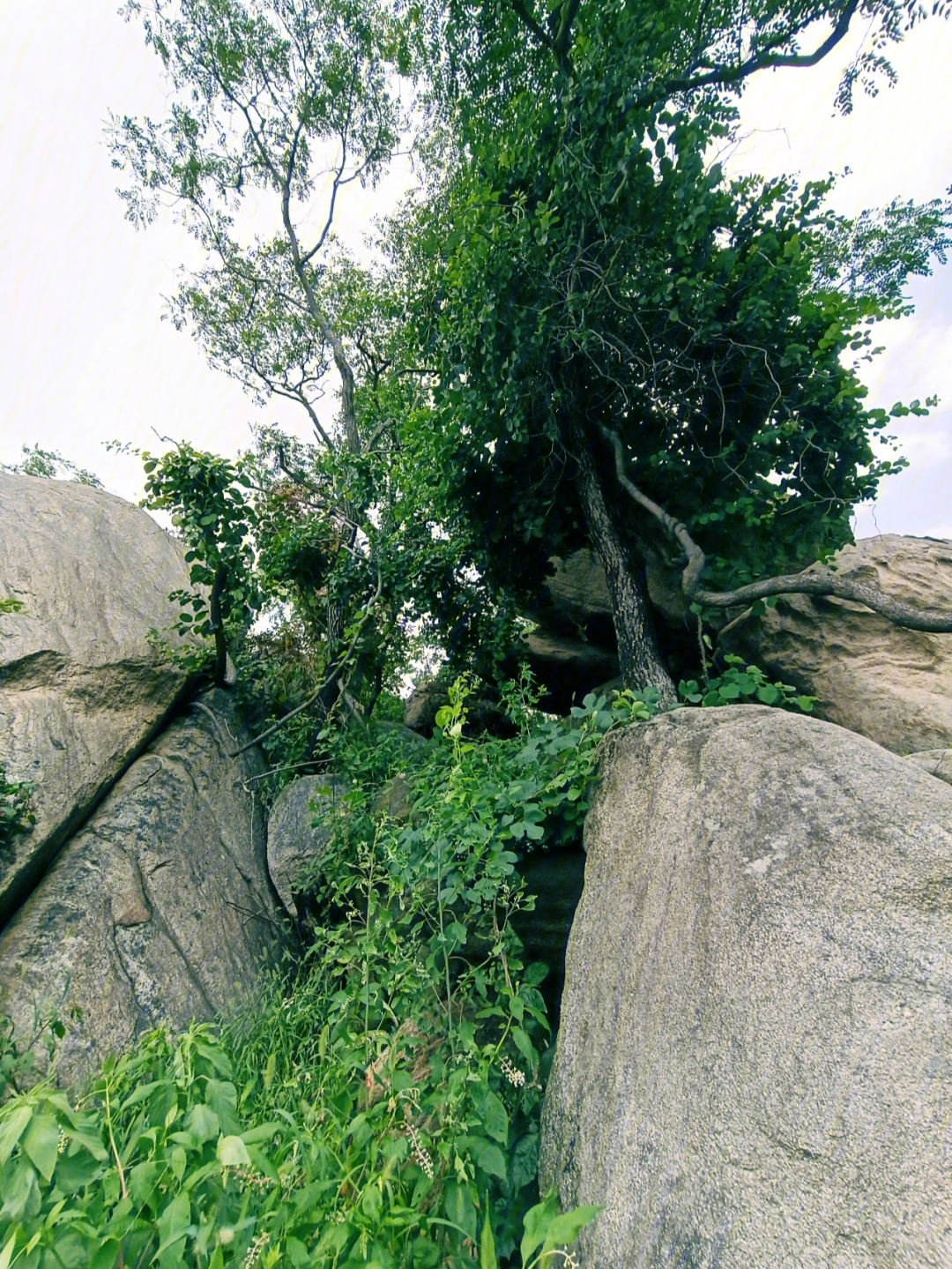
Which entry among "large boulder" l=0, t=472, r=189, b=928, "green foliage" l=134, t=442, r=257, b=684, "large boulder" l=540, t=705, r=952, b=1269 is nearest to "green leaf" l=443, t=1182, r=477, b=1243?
"large boulder" l=540, t=705, r=952, b=1269

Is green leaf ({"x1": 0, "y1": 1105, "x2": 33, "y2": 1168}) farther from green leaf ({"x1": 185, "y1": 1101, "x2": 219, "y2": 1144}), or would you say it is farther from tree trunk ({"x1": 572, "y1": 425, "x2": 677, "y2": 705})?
tree trunk ({"x1": 572, "y1": 425, "x2": 677, "y2": 705})

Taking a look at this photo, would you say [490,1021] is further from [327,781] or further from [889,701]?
[889,701]

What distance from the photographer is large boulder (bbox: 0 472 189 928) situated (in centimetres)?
Answer: 510

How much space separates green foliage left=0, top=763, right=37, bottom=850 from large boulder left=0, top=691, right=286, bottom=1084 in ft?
1.33

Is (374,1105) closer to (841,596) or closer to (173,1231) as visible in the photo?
(173,1231)

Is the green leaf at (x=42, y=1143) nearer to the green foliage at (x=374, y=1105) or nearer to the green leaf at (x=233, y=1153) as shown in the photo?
the green foliage at (x=374, y=1105)

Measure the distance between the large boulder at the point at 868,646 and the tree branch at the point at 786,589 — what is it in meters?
0.30

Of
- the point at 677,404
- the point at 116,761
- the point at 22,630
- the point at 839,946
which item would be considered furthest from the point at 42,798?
the point at 677,404

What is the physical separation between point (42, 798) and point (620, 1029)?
169 inches

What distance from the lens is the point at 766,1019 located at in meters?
1.93

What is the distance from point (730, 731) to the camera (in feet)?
8.42

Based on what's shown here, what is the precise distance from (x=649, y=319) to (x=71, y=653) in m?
5.01

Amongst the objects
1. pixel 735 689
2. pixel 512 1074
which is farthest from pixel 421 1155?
pixel 735 689

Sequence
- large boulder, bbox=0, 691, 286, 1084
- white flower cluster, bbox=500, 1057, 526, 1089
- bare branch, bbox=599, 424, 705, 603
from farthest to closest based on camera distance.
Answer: bare branch, bbox=599, 424, 705, 603 → large boulder, bbox=0, 691, 286, 1084 → white flower cluster, bbox=500, 1057, 526, 1089
